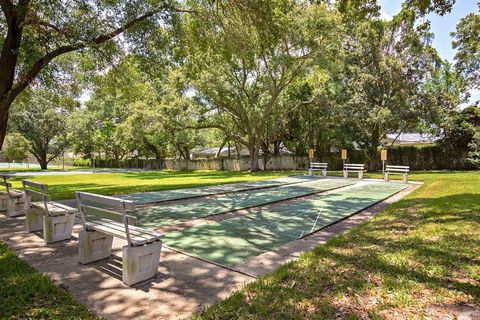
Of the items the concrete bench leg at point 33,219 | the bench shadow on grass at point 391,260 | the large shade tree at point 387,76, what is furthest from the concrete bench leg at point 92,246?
the large shade tree at point 387,76

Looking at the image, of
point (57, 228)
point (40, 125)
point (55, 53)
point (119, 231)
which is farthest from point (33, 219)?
point (40, 125)

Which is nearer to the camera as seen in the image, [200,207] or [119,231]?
[119,231]

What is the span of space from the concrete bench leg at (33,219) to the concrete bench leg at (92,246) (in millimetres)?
2053

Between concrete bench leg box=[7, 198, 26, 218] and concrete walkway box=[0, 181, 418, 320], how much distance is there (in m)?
2.01

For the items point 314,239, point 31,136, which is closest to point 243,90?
point 314,239

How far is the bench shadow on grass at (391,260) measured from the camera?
3.13 metres

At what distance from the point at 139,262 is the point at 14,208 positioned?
5.12 metres

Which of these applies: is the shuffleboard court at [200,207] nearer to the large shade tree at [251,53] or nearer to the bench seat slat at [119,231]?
the bench seat slat at [119,231]

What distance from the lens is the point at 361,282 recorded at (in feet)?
10.6

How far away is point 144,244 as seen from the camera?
3.47 m

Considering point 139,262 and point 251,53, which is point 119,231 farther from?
point 251,53

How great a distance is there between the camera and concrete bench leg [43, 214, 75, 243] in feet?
16.0

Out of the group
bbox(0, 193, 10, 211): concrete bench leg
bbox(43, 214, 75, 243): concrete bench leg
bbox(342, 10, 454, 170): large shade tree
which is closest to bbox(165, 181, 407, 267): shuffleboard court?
bbox(43, 214, 75, 243): concrete bench leg

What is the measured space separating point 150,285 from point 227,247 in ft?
5.04
